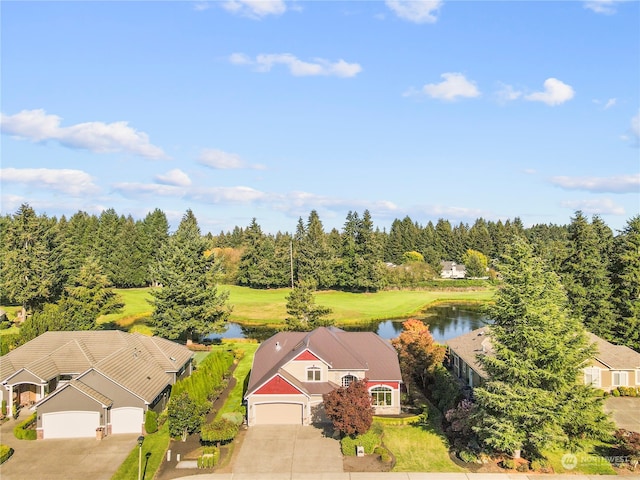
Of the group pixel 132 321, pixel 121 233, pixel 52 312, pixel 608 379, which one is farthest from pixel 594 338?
pixel 121 233

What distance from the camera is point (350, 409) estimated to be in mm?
28672

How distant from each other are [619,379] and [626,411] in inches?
173

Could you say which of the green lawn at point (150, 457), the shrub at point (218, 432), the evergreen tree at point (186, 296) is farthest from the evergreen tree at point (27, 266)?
the shrub at point (218, 432)

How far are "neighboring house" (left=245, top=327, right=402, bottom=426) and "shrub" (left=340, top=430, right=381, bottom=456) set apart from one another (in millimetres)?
4580

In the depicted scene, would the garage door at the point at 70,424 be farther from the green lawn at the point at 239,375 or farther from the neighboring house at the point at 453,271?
the neighboring house at the point at 453,271

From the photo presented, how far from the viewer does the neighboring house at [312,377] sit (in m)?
32.7

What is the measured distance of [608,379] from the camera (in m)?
38.4

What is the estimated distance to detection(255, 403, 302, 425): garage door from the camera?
32.7 metres

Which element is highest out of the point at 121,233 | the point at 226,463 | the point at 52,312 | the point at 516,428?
the point at 121,233

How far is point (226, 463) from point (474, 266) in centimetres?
11478

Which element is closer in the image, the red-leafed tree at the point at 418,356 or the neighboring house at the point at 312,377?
the neighboring house at the point at 312,377

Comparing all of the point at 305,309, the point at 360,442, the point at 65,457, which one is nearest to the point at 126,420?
the point at 65,457

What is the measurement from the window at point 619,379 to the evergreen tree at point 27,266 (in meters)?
64.6

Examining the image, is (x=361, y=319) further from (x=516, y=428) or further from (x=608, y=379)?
(x=516, y=428)
